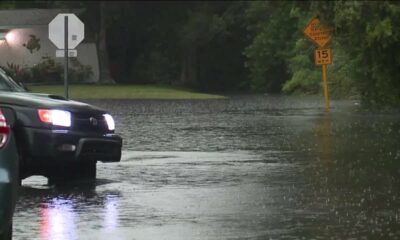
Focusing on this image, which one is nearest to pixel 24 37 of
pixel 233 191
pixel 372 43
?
pixel 372 43

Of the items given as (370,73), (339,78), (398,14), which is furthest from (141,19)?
(398,14)

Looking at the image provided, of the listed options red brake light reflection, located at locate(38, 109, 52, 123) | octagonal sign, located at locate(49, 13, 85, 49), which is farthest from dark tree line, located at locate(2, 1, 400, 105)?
red brake light reflection, located at locate(38, 109, 52, 123)

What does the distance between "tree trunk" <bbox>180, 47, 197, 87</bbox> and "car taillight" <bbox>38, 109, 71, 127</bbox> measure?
49585 mm

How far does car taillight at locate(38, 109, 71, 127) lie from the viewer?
1009 centimetres

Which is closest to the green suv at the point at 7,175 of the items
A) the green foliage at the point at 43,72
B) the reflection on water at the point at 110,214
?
the reflection on water at the point at 110,214

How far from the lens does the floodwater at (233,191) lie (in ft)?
26.4

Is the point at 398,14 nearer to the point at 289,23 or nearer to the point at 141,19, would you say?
the point at 141,19

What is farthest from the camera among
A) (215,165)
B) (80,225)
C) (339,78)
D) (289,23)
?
(289,23)

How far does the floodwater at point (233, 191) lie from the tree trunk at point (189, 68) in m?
42.1

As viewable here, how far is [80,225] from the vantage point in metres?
8.23

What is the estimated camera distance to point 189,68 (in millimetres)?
61438

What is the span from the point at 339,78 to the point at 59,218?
15.6m

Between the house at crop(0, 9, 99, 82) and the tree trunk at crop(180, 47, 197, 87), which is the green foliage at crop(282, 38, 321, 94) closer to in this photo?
the tree trunk at crop(180, 47, 197, 87)

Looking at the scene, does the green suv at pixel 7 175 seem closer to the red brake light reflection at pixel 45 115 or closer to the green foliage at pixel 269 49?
the red brake light reflection at pixel 45 115
